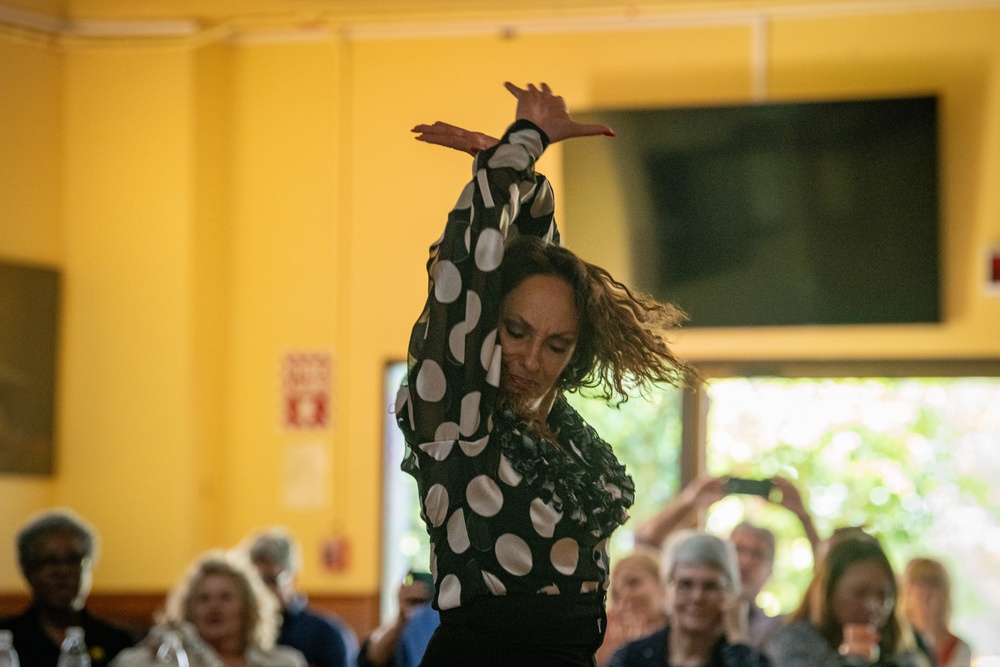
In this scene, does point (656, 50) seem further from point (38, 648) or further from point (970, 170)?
point (38, 648)

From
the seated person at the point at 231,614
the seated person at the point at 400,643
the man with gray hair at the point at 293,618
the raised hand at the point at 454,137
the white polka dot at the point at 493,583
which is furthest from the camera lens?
the man with gray hair at the point at 293,618

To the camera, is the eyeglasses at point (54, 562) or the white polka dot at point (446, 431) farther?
the eyeglasses at point (54, 562)

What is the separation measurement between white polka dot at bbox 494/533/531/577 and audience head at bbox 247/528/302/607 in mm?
2976

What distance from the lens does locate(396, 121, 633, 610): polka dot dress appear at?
1.47 m

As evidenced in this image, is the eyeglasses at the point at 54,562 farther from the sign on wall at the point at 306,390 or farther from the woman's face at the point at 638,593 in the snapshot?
the sign on wall at the point at 306,390

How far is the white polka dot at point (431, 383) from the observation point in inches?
58.2

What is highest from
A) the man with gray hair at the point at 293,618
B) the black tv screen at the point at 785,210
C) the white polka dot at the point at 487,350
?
the black tv screen at the point at 785,210

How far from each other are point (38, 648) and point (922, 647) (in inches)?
92.2

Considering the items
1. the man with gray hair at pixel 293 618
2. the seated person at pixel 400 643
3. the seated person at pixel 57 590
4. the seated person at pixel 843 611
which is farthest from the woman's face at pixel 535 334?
the man with gray hair at pixel 293 618

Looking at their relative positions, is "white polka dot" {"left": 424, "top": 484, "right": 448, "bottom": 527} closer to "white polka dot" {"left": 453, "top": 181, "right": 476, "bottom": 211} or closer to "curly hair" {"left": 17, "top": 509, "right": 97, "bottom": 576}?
"white polka dot" {"left": 453, "top": 181, "right": 476, "bottom": 211}

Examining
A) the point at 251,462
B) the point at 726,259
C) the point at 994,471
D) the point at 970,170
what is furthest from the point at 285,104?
the point at 994,471

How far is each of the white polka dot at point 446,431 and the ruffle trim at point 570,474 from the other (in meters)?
0.05

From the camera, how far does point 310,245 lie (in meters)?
5.30

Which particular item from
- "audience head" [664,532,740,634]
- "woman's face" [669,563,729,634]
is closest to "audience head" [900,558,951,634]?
"audience head" [664,532,740,634]
